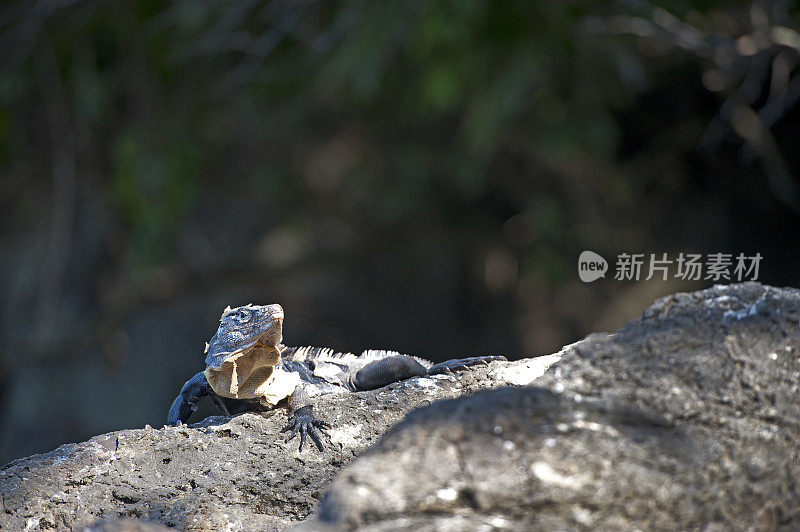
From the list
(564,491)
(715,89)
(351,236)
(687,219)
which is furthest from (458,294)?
(564,491)

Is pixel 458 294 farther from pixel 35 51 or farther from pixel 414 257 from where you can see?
pixel 35 51

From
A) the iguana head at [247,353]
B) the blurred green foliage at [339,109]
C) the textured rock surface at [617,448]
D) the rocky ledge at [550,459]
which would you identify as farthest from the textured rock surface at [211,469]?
the blurred green foliage at [339,109]

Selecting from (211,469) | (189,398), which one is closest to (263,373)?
(189,398)

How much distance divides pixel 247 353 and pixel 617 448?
58.2 inches

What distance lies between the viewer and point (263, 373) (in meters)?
3.07

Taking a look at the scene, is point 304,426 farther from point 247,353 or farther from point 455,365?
point 455,365

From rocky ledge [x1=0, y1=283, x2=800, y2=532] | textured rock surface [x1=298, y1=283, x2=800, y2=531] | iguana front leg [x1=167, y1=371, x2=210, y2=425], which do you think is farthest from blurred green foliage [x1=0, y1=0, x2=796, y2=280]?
textured rock surface [x1=298, y1=283, x2=800, y2=531]

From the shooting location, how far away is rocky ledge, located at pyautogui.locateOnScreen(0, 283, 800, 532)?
70.3 inches

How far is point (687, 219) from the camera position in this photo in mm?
7770

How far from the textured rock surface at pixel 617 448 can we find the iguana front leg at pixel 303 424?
75 cm

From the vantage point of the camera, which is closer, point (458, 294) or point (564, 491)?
point (564, 491)

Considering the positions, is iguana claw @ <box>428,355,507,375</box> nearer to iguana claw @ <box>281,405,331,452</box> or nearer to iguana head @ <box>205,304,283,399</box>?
iguana claw @ <box>281,405,331,452</box>

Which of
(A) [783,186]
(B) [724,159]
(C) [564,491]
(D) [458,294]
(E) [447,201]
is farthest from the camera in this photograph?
(D) [458,294]

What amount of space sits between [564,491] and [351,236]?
22.5 feet
